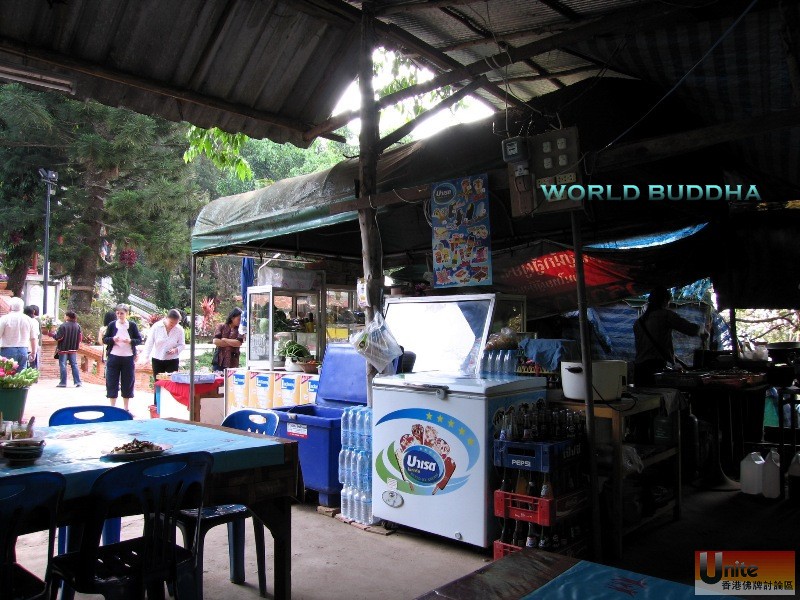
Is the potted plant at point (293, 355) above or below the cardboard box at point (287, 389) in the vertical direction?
above

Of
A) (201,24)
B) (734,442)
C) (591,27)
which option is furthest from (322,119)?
(734,442)

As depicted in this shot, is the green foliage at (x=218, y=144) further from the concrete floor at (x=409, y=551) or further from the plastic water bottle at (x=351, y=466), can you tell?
the concrete floor at (x=409, y=551)

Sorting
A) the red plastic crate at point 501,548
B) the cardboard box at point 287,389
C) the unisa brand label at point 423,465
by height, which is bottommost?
the red plastic crate at point 501,548

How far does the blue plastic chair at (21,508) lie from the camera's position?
2273 mm

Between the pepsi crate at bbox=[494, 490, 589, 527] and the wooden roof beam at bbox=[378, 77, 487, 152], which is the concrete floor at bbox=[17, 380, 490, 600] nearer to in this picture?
the pepsi crate at bbox=[494, 490, 589, 527]

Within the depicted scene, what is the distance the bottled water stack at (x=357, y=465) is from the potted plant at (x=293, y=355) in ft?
7.44

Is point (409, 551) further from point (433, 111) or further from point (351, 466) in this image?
point (433, 111)

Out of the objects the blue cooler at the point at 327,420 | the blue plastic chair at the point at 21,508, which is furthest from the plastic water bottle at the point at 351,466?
the blue plastic chair at the point at 21,508

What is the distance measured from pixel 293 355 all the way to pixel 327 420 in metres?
2.25

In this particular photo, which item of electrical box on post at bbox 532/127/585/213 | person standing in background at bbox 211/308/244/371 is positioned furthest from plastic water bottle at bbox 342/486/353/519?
person standing in background at bbox 211/308/244/371

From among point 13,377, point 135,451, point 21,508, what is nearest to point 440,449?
point 135,451

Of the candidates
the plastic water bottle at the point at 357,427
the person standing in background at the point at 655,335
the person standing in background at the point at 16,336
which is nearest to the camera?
the plastic water bottle at the point at 357,427

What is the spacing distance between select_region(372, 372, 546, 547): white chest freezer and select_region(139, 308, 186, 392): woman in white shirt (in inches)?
229

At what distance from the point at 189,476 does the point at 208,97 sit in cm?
370
